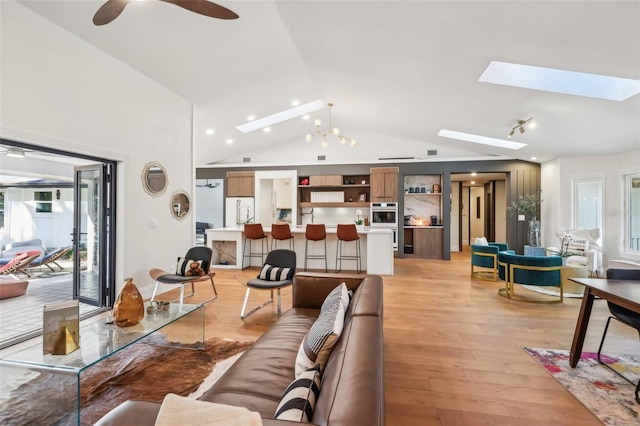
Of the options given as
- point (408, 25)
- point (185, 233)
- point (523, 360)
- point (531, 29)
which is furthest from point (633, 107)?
point (185, 233)

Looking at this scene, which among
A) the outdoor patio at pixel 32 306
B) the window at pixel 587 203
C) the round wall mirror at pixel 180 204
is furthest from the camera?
the window at pixel 587 203

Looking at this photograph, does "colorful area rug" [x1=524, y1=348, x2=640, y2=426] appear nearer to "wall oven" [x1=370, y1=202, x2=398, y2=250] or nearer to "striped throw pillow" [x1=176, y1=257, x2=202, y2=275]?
"striped throw pillow" [x1=176, y1=257, x2=202, y2=275]

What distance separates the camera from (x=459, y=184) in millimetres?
9766

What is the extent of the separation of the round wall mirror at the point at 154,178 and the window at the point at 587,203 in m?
8.20

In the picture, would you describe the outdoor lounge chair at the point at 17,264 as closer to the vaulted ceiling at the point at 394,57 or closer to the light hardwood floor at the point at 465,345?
the light hardwood floor at the point at 465,345

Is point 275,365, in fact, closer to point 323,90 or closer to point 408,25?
point 408,25

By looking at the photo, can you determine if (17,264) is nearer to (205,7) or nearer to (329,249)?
(329,249)

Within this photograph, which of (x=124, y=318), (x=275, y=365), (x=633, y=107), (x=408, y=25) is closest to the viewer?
(x=275, y=365)

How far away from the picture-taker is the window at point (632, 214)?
5.38 m

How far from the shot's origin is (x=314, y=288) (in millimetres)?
2699

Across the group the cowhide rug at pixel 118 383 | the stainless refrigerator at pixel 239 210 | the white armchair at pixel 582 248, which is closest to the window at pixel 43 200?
the stainless refrigerator at pixel 239 210

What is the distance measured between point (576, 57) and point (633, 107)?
1.69m

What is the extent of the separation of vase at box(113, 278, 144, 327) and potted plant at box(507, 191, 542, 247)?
26.2ft

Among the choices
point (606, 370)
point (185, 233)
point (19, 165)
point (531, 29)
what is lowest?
point (606, 370)
